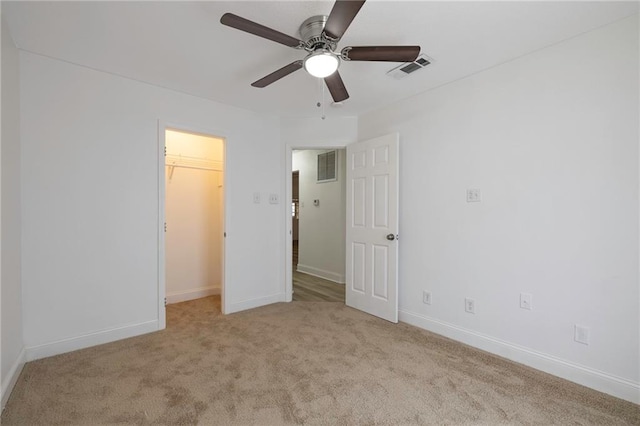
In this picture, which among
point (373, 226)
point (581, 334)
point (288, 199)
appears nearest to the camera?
point (581, 334)

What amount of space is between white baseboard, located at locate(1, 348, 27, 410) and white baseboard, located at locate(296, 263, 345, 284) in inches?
148

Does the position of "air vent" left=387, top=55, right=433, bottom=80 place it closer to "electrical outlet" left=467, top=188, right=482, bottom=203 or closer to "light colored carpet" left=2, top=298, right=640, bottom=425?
"electrical outlet" left=467, top=188, right=482, bottom=203

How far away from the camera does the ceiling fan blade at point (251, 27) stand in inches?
60.2

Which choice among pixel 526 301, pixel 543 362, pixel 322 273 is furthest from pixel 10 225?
pixel 322 273

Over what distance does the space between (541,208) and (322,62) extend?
1.96 meters

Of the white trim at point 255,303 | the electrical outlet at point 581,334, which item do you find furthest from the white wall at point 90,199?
the electrical outlet at point 581,334

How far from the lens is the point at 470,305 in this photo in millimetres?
2711

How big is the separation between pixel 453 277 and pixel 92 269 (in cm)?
328

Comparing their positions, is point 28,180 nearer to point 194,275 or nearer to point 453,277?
point 194,275

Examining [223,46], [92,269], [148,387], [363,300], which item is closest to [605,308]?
[363,300]

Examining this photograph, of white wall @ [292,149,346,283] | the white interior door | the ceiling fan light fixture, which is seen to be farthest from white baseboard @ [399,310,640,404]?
the ceiling fan light fixture

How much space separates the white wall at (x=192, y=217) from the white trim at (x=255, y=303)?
0.95 m

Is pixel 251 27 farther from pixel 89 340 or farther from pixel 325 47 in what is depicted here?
pixel 89 340

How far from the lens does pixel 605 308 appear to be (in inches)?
78.8
